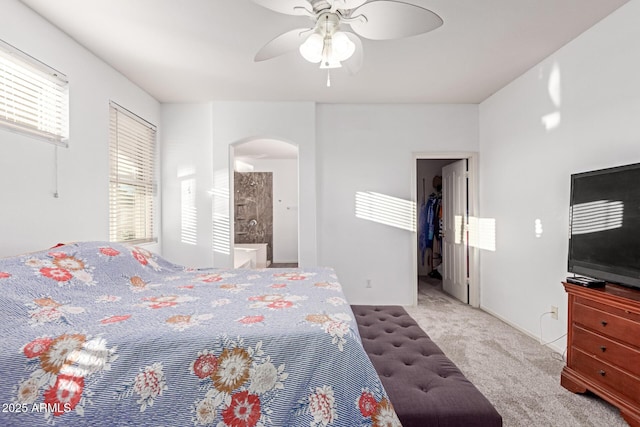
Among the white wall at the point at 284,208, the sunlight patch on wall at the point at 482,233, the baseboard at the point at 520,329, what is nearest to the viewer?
the baseboard at the point at 520,329

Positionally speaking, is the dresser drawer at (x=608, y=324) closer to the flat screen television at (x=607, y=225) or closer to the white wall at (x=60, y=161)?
the flat screen television at (x=607, y=225)

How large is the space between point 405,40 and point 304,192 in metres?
2.02

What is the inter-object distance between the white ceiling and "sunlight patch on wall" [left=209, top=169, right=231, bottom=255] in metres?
0.95

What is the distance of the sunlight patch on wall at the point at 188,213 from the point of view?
4.11 m

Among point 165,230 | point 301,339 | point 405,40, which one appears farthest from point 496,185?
point 165,230

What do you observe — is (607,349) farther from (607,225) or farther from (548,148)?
(548,148)

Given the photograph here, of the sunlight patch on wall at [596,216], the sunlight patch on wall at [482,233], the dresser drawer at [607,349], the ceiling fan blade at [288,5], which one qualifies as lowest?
the dresser drawer at [607,349]

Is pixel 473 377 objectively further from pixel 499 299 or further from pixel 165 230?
pixel 165 230

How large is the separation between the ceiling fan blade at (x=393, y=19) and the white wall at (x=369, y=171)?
8.06ft

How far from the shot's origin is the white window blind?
2.04 metres

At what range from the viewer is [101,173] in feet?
9.73

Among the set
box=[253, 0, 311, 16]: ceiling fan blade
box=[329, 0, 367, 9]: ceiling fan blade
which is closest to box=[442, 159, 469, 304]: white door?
box=[329, 0, 367, 9]: ceiling fan blade

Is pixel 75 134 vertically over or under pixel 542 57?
under

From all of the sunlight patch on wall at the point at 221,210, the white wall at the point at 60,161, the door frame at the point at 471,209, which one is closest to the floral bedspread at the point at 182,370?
the white wall at the point at 60,161
